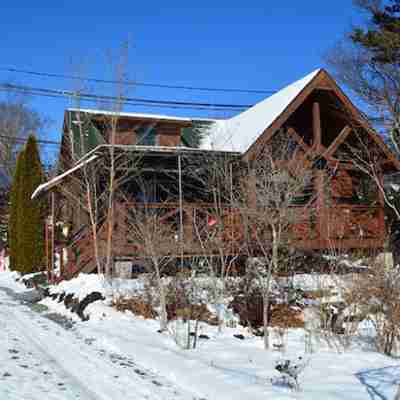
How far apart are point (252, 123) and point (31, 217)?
32.6 feet

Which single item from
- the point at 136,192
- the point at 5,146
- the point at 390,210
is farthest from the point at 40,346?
the point at 5,146

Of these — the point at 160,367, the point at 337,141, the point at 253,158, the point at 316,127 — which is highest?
the point at 316,127

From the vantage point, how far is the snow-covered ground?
539 centimetres

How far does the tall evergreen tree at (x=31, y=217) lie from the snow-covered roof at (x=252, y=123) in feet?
24.5

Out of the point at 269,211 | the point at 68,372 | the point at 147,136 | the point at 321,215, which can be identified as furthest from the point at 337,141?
the point at 68,372

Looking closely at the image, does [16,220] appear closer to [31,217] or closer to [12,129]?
[31,217]

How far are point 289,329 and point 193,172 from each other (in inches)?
235

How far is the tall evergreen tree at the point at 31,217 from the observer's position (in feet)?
64.6

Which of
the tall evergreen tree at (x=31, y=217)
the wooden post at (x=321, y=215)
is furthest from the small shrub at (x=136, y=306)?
the tall evergreen tree at (x=31, y=217)

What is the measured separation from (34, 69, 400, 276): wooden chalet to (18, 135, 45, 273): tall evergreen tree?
1.46 meters

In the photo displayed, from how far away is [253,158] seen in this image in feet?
47.0

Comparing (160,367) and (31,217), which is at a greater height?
(31,217)

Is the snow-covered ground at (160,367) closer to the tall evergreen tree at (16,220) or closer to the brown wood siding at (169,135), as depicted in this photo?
the brown wood siding at (169,135)

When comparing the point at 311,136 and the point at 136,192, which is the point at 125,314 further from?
the point at 311,136
